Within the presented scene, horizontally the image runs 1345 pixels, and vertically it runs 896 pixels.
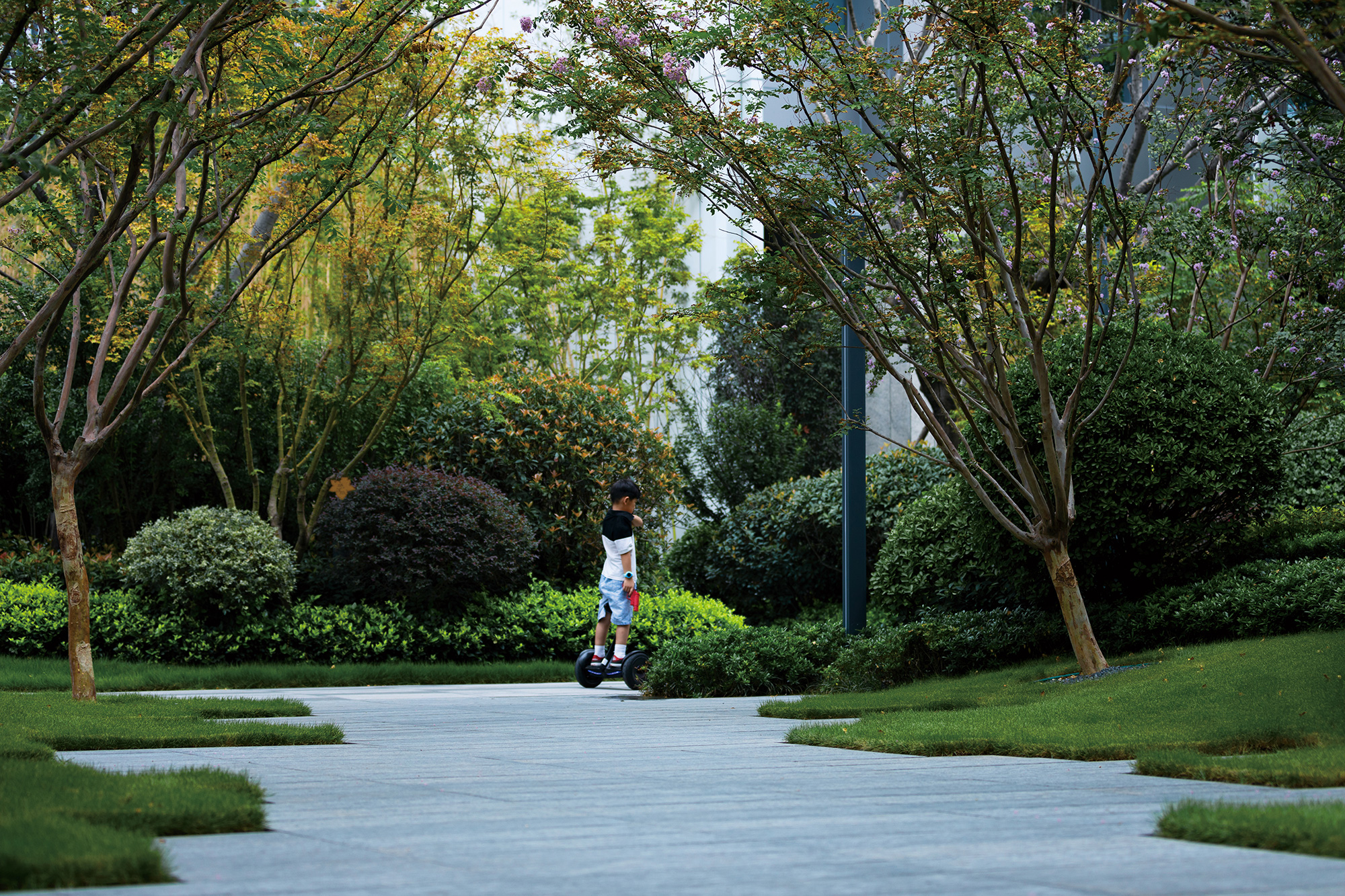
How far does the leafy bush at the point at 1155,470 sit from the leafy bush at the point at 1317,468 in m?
2.70

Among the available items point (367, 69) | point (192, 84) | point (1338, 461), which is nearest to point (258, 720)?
point (192, 84)

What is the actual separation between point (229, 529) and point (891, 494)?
8142 millimetres

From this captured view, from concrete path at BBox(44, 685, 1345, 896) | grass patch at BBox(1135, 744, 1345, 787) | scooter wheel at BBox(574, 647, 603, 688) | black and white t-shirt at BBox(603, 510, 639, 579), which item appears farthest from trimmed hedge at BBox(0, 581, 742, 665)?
grass patch at BBox(1135, 744, 1345, 787)

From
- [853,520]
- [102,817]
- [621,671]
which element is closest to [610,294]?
[853,520]

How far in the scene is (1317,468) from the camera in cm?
1391

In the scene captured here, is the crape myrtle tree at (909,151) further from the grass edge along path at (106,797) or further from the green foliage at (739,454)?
the green foliage at (739,454)

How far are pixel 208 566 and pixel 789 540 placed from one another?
25.2 feet

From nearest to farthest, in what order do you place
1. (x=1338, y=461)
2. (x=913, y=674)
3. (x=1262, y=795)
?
(x=1262, y=795), (x=913, y=674), (x=1338, y=461)

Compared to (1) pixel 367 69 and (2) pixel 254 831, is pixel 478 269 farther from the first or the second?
(2) pixel 254 831

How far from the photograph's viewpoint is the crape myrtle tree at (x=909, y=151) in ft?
29.2

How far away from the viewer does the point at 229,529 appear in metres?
14.4

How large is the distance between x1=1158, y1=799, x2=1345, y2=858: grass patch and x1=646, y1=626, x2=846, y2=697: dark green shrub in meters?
7.24

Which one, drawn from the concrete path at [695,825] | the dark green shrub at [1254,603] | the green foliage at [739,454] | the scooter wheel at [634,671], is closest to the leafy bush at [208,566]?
the scooter wheel at [634,671]

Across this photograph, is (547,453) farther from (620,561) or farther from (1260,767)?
(1260,767)
